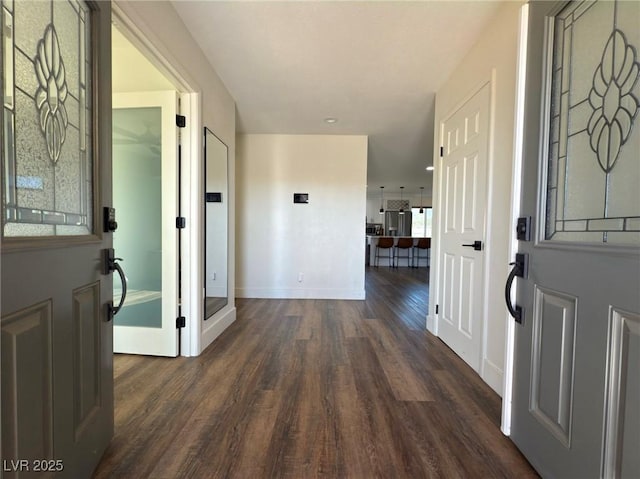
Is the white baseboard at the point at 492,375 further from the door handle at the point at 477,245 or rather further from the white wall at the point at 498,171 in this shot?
the door handle at the point at 477,245

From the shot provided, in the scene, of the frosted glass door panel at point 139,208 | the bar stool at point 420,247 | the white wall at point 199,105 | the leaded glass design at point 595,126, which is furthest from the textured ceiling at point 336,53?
the bar stool at point 420,247

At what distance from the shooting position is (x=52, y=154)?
991mm

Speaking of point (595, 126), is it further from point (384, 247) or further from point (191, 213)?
point (384, 247)

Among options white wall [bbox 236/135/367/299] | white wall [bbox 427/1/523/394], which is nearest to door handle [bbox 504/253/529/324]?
white wall [bbox 427/1/523/394]

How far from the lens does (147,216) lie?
2.34 metres

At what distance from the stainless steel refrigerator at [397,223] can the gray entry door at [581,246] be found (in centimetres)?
952

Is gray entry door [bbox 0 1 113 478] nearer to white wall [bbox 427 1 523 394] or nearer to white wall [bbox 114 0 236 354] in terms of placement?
white wall [bbox 114 0 236 354]

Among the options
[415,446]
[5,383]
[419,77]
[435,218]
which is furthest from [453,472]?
[419,77]

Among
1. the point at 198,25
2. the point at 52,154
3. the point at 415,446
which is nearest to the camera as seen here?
the point at 52,154

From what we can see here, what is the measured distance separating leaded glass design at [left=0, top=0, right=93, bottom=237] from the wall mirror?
1.40m

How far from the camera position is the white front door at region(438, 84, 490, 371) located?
2.08 metres

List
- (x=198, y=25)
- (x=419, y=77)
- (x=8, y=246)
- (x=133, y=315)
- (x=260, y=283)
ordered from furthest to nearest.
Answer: (x=260, y=283), (x=419, y=77), (x=133, y=315), (x=198, y=25), (x=8, y=246)

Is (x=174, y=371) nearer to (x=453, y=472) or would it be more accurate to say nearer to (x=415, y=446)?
(x=415, y=446)

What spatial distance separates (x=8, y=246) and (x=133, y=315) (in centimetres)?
185
